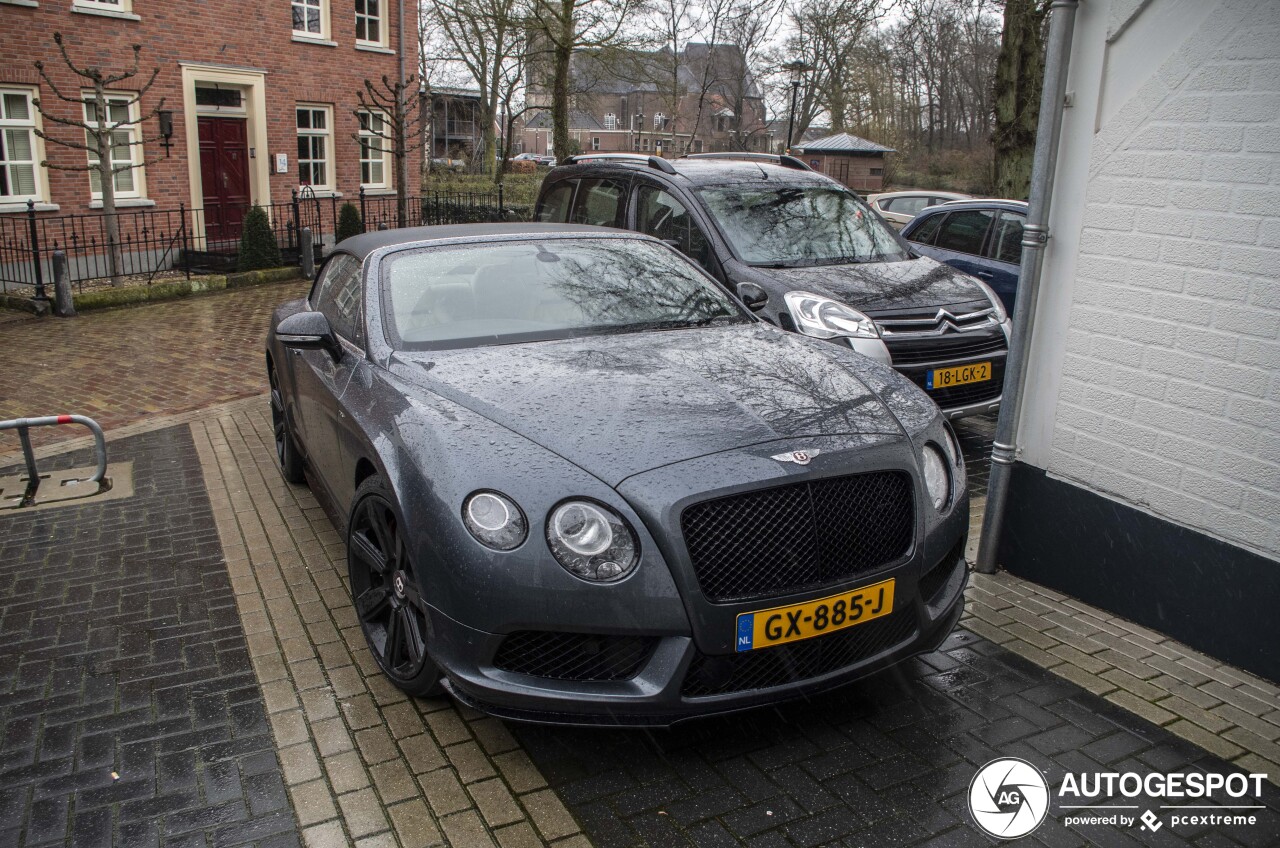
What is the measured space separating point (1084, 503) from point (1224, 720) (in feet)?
3.71

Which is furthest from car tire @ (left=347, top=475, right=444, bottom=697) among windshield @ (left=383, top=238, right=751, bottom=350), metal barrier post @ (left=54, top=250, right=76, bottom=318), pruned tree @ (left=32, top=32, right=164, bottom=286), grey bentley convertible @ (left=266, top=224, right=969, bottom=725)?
pruned tree @ (left=32, top=32, right=164, bottom=286)

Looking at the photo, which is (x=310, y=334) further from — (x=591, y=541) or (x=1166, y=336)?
(x=1166, y=336)

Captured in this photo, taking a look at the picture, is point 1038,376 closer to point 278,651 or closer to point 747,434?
point 747,434

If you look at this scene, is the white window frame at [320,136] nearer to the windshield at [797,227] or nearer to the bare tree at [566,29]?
the bare tree at [566,29]

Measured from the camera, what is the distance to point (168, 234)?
17.4 meters

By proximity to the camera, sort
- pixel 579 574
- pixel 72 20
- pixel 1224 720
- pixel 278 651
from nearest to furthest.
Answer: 1. pixel 579 574
2. pixel 1224 720
3. pixel 278 651
4. pixel 72 20

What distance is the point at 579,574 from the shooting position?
2.96m

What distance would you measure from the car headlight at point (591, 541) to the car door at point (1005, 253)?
22.1 feet

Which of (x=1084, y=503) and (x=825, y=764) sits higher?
(x=1084, y=503)

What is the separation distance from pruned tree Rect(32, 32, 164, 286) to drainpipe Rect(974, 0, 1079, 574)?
13.3 m

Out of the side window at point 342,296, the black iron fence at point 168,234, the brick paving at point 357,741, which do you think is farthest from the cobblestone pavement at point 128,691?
the black iron fence at point 168,234

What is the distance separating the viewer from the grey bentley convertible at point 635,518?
2.98 meters

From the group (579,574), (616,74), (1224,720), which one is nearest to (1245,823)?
(1224,720)

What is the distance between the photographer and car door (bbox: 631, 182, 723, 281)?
743 centimetres
